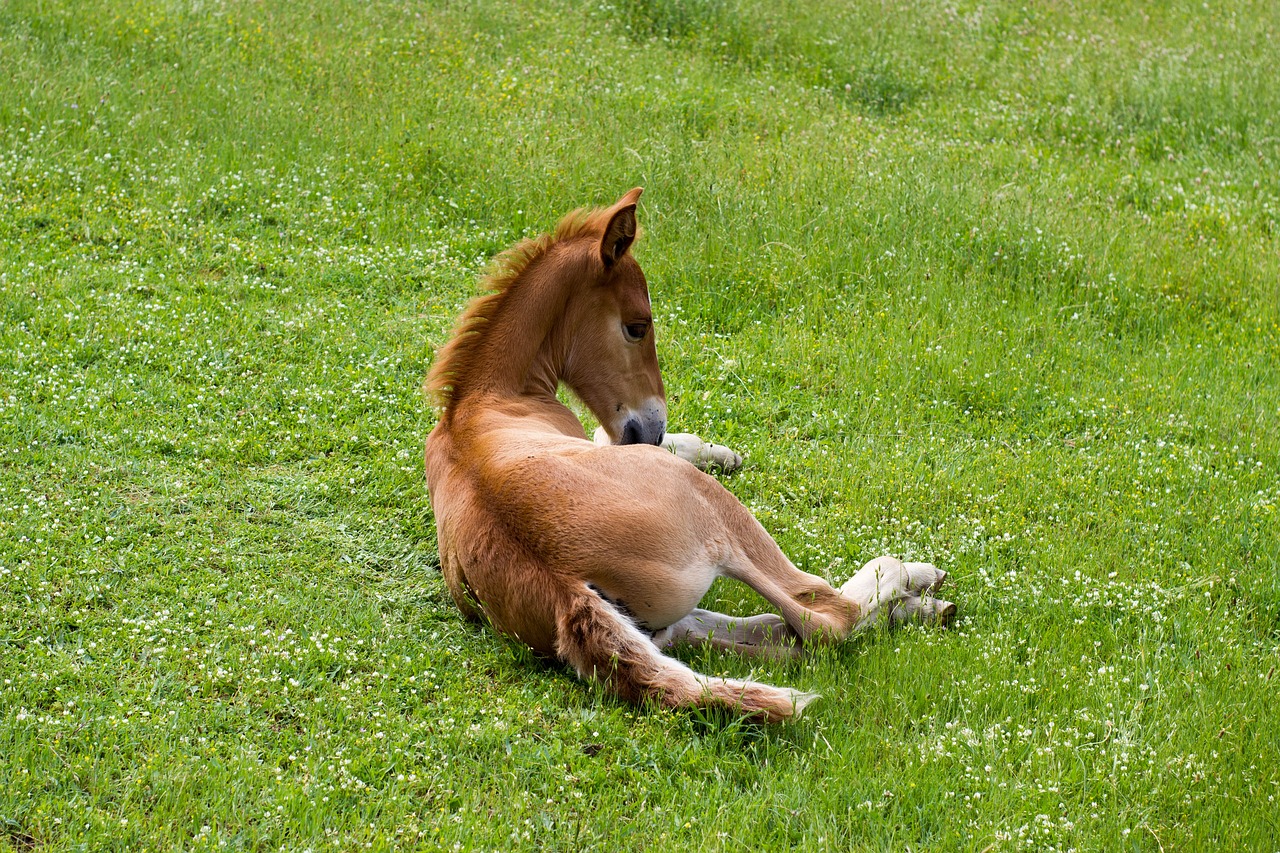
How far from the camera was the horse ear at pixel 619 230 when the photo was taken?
5938mm

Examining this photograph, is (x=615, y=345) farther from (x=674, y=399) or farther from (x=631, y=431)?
(x=674, y=399)

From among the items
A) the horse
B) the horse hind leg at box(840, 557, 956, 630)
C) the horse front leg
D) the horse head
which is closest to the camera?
the horse

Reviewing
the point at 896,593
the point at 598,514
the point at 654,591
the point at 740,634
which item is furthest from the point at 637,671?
→ the point at 896,593

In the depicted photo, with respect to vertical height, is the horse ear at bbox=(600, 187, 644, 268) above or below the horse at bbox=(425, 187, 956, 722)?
above

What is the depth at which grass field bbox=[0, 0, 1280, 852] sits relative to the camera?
14.0 feet

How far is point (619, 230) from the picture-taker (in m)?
6.02

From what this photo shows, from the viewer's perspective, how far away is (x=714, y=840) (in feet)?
13.0

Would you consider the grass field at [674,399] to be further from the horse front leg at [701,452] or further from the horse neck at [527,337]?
the horse neck at [527,337]

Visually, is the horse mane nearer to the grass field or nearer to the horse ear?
the horse ear

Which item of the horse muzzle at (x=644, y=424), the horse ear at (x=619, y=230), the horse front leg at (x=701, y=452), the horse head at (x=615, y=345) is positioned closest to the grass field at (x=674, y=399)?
the horse front leg at (x=701, y=452)

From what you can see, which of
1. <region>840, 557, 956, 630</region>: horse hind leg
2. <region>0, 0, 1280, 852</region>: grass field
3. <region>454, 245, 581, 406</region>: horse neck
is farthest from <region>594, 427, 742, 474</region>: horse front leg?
<region>840, 557, 956, 630</region>: horse hind leg

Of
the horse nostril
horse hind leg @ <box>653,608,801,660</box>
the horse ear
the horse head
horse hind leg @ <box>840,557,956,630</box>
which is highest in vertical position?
the horse ear

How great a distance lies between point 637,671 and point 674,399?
3360mm

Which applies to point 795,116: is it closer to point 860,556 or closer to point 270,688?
point 860,556
